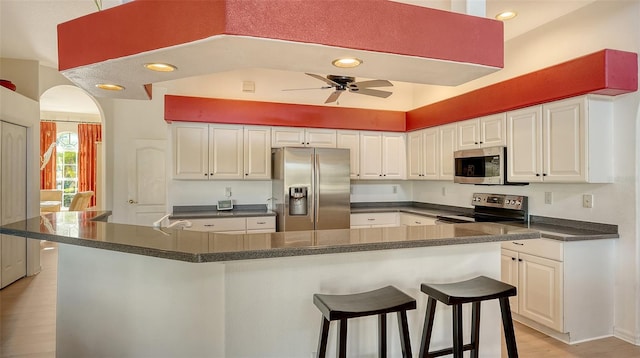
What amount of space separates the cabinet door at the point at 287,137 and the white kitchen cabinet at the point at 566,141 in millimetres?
2603

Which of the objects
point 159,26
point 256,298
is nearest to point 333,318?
point 256,298

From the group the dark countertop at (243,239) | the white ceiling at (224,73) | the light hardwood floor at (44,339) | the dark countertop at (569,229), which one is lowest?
the light hardwood floor at (44,339)

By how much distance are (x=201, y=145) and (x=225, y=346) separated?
10.4 ft

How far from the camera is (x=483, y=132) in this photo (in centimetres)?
398

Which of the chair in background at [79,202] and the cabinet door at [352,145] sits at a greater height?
the cabinet door at [352,145]

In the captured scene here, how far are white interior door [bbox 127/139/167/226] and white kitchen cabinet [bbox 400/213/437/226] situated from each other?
372cm

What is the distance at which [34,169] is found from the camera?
4605 millimetres

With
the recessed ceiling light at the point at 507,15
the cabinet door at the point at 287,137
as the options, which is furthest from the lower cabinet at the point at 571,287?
the cabinet door at the point at 287,137

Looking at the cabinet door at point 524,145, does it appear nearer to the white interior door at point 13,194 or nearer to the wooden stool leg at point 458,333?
the wooden stool leg at point 458,333

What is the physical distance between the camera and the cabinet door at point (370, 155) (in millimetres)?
5207

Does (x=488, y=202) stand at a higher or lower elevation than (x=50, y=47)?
lower

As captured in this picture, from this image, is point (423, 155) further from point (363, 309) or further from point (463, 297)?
point (363, 309)

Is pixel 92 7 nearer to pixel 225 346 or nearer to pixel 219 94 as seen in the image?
pixel 219 94

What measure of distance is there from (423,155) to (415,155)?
0.20m
